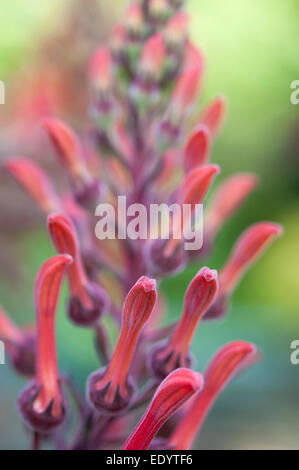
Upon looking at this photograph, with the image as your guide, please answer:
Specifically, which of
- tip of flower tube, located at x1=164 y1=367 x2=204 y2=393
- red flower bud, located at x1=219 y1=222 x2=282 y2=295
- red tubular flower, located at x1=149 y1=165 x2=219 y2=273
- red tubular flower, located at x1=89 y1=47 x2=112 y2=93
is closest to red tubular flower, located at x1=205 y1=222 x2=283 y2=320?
red flower bud, located at x1=219 y1=222 x2=282 y2=295

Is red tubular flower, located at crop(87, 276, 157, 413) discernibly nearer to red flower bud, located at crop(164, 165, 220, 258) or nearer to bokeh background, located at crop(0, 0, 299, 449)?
red flower bud, located at crop(164, 165, 220, 258)

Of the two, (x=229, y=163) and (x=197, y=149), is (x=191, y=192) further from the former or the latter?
(x=229, y=163)

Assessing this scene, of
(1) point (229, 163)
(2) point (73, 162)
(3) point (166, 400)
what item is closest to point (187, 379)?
(3) point (166, 400)

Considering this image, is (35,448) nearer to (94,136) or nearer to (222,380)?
(222,380)

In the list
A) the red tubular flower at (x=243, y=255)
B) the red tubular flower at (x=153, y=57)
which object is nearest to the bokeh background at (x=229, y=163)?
the red tubular flower at (x=243, y=255)

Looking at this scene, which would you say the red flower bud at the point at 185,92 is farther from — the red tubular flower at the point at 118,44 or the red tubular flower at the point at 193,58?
the red tubular flower at the point at 118,44
